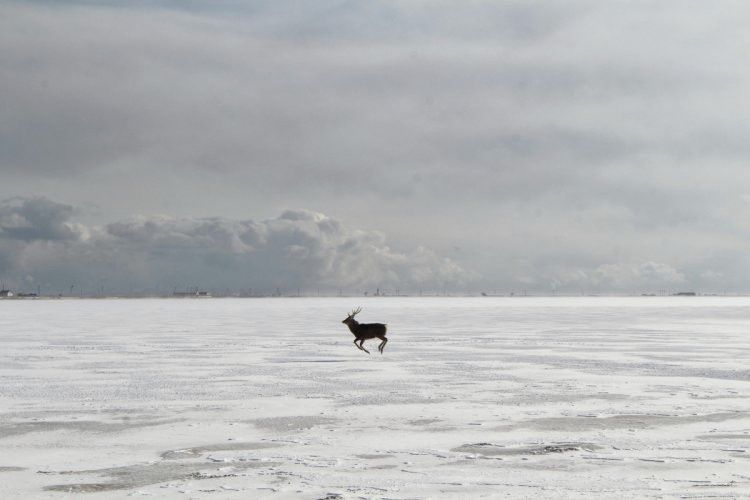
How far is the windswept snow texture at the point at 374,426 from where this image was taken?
7879 mm

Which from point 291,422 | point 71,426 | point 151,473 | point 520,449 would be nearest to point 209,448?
point 151,473

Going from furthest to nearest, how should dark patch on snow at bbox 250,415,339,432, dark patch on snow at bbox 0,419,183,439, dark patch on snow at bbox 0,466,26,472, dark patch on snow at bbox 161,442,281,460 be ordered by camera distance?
dark patch on snow at bbox 250,415,339,432, dark patch on snow at bbox 0,419,183,439, dark patch on snow at bbox 161,442,281,460, dark patch on snow at bbox 0,466,26,472

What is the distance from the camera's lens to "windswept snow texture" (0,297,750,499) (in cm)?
788

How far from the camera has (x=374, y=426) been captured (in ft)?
36.7

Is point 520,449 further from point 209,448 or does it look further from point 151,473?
point 151,473

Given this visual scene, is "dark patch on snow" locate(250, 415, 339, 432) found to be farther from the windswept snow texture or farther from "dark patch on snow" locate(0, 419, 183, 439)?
"dark patch on snow" locate(0, 419, 183, 439)

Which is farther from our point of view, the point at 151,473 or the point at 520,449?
the point at 520,449

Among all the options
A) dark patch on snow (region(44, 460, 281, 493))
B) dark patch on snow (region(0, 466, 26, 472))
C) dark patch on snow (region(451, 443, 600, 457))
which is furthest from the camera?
dark patch on snow (region(451, 443, 600, 457))

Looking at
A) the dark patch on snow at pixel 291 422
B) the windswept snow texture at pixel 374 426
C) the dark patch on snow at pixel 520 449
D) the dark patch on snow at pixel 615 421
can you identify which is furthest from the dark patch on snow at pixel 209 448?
the dark patch on snow at pixel 615 421

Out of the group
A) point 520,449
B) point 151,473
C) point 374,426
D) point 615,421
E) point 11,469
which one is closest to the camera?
point 151,473

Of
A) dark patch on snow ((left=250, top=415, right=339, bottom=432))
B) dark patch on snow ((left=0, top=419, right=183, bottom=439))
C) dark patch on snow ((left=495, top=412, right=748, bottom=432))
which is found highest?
dark patch on snow ((left=495, top=412, right=748, bottom=432))

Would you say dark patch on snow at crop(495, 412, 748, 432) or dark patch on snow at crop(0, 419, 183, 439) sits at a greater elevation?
dark patch on snow at crop(495, 412, 748, 432)

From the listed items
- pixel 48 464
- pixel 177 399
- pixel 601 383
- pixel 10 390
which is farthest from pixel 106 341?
pixel 48 464

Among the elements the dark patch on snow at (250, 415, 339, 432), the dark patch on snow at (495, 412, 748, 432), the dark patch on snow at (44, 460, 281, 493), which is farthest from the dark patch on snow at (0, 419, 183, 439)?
the dark patch on snow at (495, 412, 748, 432)
